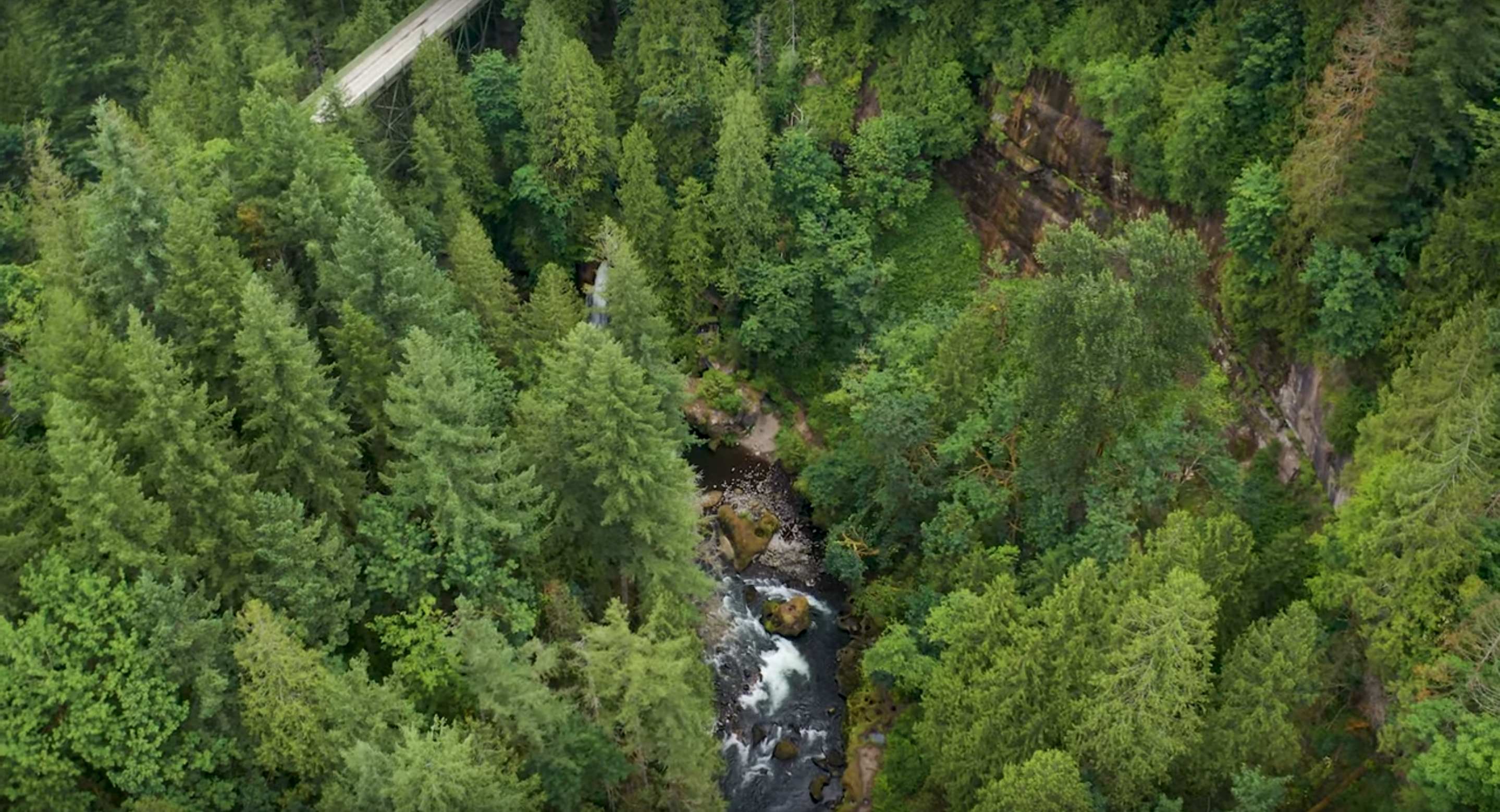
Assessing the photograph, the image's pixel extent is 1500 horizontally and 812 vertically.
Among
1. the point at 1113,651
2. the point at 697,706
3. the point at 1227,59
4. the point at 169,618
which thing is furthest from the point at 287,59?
the point at 1113,651

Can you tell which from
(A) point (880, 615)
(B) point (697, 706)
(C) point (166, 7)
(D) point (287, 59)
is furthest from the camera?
(C) point (166, 7)

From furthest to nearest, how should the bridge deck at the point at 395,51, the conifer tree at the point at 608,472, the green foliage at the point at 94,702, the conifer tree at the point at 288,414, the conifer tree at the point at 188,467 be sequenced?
the bridge deck at the point at 395,51
the conifer tree at the point at 608,472
the conifer tree at the point at 288,414
the conifer tree at the point at 188,467
the green foliage at the point at 94,702

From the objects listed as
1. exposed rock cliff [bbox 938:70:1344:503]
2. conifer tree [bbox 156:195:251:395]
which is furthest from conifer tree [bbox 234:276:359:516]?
exposed rock cliff [bbox 938:70:1344:503]

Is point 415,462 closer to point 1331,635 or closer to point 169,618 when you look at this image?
point 169,618

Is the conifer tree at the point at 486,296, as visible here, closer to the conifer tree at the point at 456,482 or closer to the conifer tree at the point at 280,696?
the conifer tree at the point at 456,482

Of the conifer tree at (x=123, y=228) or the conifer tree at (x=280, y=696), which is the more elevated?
the conifer tree at (x=123, y=228)

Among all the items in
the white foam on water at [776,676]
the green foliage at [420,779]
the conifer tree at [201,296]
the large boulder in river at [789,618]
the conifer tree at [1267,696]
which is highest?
the conifer tree at [201,296]

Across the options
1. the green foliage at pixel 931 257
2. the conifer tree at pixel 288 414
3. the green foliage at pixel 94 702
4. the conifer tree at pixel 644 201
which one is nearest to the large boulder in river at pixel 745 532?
the green foliage at pixel 931 257
